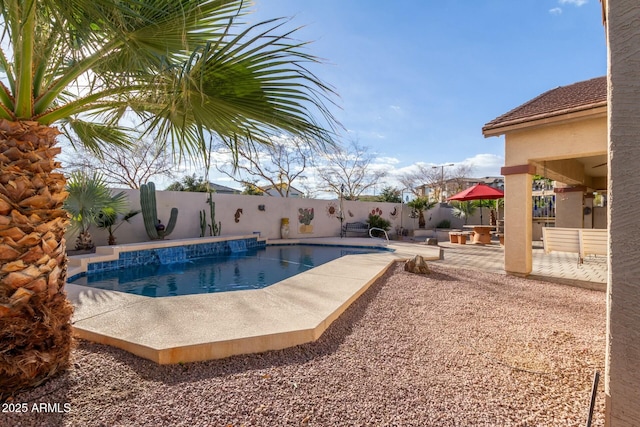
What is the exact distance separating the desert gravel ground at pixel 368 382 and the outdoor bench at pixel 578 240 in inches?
167

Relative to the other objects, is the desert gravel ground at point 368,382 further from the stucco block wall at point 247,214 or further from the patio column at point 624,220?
the stucco block wall at point 247,214

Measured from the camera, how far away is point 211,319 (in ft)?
12.3

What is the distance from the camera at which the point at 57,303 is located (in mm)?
2521

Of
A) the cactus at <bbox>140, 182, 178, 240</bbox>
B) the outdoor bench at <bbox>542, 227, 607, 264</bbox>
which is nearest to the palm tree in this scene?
the outdoor bench at <bbox>542, 227, 607, 264</bbox>

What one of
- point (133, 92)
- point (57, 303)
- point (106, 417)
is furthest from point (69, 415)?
point (133, 92)

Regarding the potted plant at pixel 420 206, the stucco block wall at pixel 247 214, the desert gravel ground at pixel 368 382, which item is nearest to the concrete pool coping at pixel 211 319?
the desert gravel ground at pixel 368 382

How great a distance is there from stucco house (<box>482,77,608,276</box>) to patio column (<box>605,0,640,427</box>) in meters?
5.43

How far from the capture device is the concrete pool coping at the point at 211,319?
122 inches

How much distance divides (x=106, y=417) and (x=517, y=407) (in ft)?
10.2

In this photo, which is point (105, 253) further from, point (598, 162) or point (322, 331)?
point (598, 162)

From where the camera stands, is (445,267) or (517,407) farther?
(445,267)

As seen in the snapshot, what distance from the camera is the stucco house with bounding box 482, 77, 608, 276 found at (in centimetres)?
618

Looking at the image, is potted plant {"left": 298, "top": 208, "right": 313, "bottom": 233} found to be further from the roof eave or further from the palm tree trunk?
the palm tree trunk

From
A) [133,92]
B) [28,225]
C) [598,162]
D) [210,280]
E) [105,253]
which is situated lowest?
[210,280]
